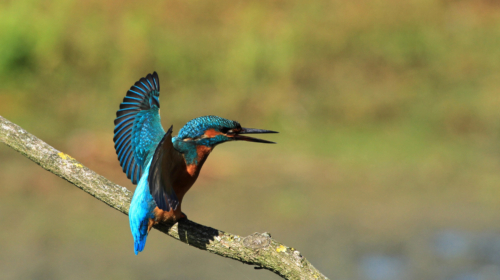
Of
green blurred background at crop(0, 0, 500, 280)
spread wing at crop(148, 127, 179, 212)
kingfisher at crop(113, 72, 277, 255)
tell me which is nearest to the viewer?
spread wing at crop(148, 127, 179, 212)

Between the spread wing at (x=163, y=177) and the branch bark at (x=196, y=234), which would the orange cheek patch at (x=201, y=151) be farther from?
the branch bark at (x=196, y=234)

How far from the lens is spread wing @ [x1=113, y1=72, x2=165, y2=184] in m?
2.15

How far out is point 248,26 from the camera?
21.2 feet

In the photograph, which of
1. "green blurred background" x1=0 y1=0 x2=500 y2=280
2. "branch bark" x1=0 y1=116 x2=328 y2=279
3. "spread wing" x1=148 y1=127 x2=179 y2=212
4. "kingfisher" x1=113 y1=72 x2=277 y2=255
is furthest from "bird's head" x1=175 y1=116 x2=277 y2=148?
"green blurred background" x1=0 y1=0 x2=500 y2=280

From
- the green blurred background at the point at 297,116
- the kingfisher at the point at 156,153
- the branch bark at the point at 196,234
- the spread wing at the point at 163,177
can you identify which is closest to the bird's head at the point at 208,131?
the kingfisher at the point at 156,153

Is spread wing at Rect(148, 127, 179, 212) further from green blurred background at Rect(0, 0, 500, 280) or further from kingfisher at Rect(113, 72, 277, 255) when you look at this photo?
green blurred background at Rect(0, 0, 500, 280)

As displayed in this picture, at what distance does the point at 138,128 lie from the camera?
219cm

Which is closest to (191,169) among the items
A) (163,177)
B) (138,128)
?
(163,177)

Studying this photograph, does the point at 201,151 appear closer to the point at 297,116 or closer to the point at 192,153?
the point at 192,153

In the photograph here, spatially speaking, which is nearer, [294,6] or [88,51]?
[88,51]

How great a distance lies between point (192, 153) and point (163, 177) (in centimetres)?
19

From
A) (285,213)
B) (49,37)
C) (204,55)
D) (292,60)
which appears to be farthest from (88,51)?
(285,213)

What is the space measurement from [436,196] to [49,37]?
4.02m

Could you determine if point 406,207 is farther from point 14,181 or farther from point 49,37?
point 49,37
